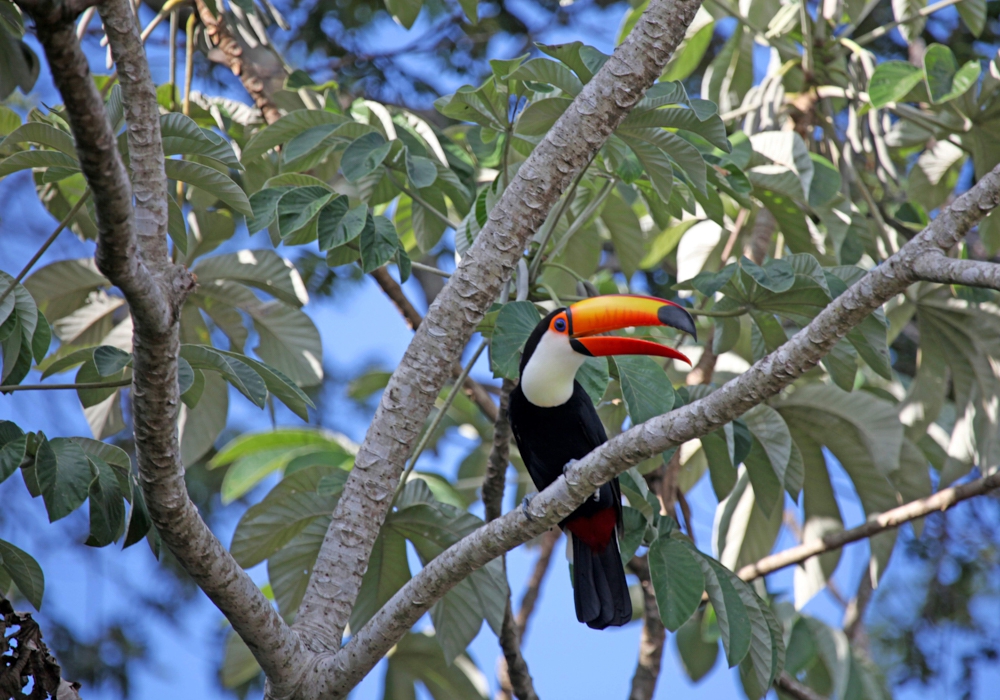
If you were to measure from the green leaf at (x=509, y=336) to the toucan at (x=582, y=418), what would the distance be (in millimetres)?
474

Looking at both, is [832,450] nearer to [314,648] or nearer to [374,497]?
[374,497]

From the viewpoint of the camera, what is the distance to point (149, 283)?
58.0 inches

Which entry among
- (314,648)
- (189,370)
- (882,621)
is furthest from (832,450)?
(882,621)

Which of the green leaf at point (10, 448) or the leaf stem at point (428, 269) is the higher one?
the leaf stem at point (428, 269)

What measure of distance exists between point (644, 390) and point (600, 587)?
0.83 m

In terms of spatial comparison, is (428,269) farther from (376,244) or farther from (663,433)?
(663,433)

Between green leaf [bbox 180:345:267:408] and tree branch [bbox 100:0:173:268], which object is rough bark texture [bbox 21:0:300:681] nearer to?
tree branch [bbox 100:0:173:268]

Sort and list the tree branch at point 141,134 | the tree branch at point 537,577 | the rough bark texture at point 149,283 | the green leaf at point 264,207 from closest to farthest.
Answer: the rough bark texture at point 149,283 → the tree branch at point 141,134 → the green leaf at point 264,207 → the tree branch at point 537,577

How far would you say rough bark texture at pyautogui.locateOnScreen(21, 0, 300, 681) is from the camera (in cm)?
130

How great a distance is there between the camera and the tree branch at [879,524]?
8.90 ft

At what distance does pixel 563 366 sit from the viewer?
2.78m

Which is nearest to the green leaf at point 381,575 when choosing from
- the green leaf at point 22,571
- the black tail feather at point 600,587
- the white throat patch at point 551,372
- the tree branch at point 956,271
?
the black tail feather at point 600,587

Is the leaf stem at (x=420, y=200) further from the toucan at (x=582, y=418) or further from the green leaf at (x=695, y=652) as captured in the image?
the green leaf at (x=695, y=652)

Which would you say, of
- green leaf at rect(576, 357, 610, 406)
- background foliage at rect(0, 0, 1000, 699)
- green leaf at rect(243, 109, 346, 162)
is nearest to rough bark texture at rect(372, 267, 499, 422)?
background foliage at rect(0, 0, 1000, 699)
